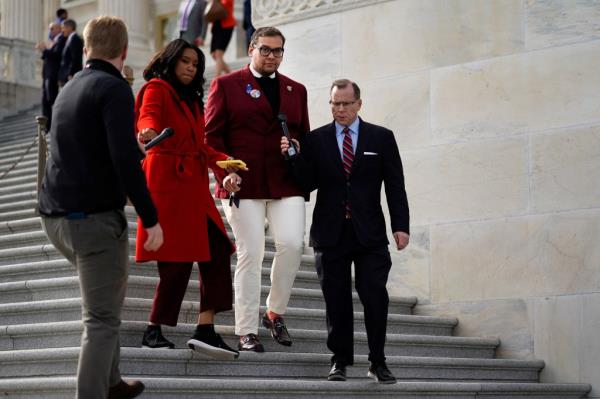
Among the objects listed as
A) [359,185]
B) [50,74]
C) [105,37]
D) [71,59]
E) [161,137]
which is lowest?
[359,185]

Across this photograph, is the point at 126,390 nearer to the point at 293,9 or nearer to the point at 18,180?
the point at 293,9

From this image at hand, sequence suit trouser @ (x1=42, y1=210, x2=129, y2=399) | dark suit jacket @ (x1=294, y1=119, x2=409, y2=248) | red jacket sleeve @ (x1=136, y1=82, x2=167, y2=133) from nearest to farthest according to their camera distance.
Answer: suit trouser @ (x1=42, y1=210, x2=129, y2=399) < red jacket sleeve @ (x1=136, y1=82, x2=167, y2=133) < dark suit jacket @ (x1=294, y1=119, x2=409, y2=248)

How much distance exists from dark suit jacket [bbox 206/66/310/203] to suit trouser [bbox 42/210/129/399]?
2524mm

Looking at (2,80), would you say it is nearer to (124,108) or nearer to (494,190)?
(494,190)

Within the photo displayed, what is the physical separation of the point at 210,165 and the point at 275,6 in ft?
16.3

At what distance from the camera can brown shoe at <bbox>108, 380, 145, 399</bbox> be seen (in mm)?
7770

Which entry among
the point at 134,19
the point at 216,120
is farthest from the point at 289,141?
the point at 134,19

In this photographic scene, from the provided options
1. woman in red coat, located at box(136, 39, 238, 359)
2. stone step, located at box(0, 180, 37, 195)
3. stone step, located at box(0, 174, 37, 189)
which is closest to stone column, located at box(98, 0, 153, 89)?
stone step, located at box(0, 174, 37, 189)

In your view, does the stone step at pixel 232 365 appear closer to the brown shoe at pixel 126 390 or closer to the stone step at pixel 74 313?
the stone step at pixel 74 313

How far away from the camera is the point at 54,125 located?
761 centimetres

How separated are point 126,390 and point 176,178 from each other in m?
2.00

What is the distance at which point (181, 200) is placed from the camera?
370 inches

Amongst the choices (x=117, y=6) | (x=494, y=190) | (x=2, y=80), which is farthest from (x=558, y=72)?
(x=117, y=6)

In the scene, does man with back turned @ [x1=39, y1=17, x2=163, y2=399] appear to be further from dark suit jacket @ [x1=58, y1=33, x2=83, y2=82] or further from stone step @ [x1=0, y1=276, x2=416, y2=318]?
dark suit jacket @ [x1=58, y1=33, x2=83, y2=82]
